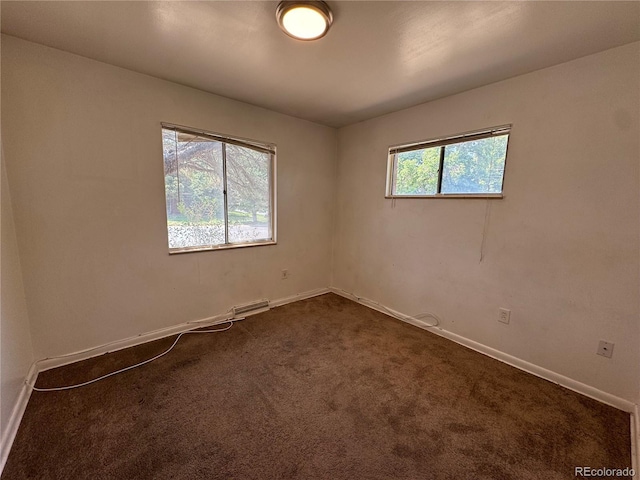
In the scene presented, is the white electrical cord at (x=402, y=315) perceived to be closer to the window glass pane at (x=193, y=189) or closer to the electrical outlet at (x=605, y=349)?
the electrical outlet at (x=605, y=349)

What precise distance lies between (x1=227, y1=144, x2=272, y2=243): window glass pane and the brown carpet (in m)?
1.26

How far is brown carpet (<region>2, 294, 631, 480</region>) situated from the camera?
4.14ft

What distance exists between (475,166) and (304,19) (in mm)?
1779

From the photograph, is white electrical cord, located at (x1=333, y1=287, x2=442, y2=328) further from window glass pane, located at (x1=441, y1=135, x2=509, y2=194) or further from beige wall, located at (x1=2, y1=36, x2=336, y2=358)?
beige wall, located at (x1=2, y1=36, x2=336, y2=358)

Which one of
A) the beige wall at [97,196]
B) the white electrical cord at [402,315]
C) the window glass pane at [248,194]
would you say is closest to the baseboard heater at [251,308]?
the beige wall at [97,196]

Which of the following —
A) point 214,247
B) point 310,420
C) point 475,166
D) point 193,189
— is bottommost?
point 310,420

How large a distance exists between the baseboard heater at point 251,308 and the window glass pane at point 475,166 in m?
2.31

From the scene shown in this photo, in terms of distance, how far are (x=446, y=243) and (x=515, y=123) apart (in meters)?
1.09

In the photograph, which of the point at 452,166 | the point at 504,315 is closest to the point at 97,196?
the point at 452,166

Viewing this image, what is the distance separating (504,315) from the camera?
2.14 metres

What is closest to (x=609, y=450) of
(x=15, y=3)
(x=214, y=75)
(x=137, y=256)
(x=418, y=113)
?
(x=418, y=113)

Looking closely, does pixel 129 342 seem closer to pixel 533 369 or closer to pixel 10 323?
pixel 10 323

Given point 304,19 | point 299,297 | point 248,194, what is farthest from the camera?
point 299,297

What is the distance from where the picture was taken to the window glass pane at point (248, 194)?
2.73 metres
